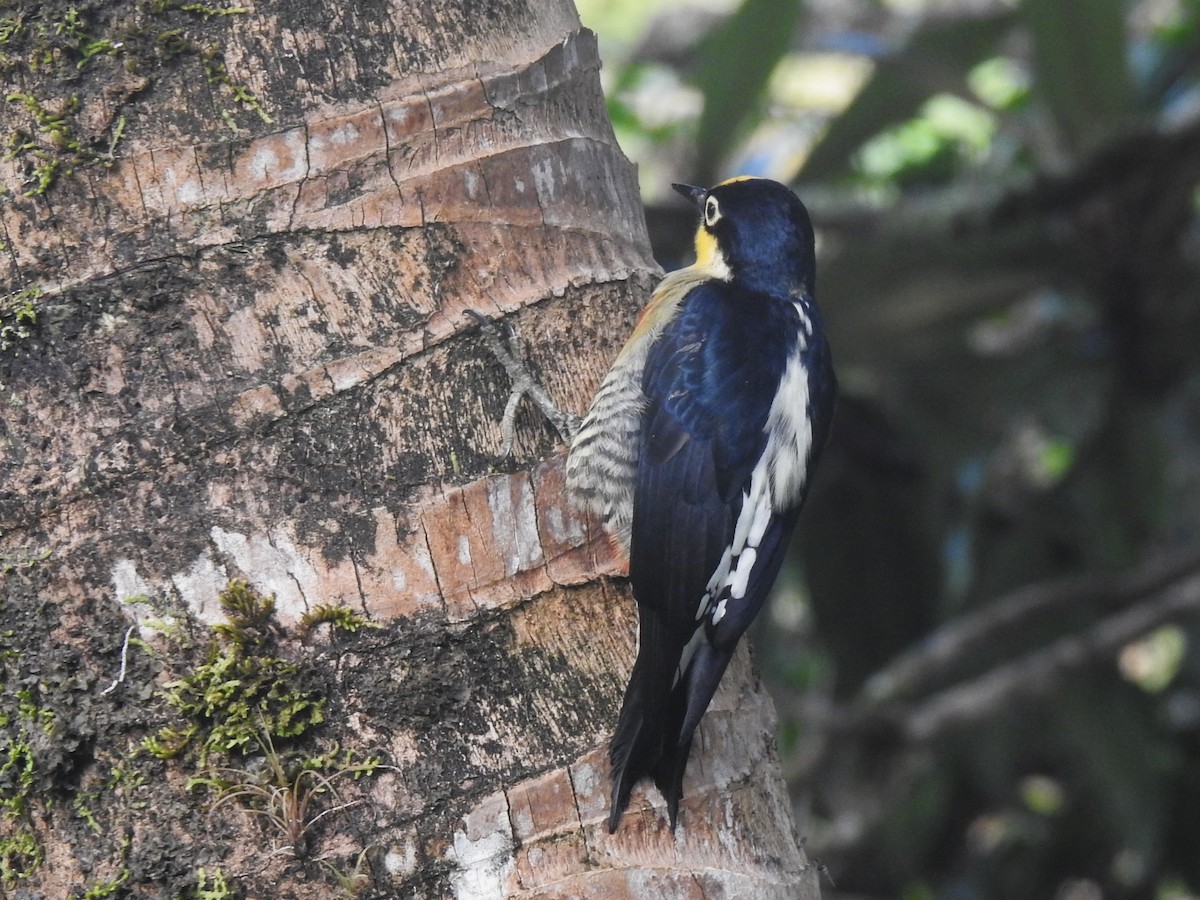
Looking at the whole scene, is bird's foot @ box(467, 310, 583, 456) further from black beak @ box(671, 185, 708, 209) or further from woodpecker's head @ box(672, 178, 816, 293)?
black beak @ box(671, 185, 708, 209)

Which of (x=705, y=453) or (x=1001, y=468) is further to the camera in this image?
(x=1001, y=468)

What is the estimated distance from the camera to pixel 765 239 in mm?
2793

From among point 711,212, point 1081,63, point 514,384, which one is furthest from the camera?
point 1081,63

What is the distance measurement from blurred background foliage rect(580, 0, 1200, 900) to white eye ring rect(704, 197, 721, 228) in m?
1.40

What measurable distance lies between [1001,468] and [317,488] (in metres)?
3.82

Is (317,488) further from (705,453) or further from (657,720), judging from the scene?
(705,453)

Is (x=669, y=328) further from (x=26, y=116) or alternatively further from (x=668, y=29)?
(x=668, y=29)

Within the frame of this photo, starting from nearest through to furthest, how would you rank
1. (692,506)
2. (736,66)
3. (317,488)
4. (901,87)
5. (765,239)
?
(317,488), (692,506), (765,239), (736,66), (901,87)

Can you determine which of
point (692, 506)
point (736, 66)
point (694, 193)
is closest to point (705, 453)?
point (692, 506)

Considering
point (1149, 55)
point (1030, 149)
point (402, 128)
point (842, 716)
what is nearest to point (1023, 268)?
point (1030, 149)

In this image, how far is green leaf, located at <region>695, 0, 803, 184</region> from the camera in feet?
13.7

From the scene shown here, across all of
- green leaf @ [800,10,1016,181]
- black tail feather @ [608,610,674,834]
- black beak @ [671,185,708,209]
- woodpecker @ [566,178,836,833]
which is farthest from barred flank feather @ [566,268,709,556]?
green leaf @ [800,10,1016,181]

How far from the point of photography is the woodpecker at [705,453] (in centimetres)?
180

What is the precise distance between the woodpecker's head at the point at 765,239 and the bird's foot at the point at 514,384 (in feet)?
Answer: 3.36
